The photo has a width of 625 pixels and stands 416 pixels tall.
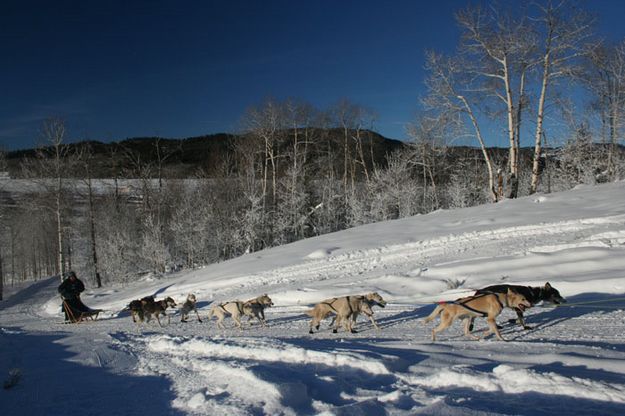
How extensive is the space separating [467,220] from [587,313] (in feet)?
32.4

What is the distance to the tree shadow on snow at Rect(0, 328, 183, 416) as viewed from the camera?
3.82 m

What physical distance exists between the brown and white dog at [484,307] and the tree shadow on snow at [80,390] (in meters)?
3.93

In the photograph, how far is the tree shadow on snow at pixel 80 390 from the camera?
3.82 meters

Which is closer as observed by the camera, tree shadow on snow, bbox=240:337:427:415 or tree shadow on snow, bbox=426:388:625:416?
tree shadow on snow, bbox=426:388:625:416

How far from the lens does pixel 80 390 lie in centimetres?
441

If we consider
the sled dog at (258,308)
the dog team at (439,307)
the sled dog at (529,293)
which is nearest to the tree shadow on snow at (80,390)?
the dog team at (439,307)

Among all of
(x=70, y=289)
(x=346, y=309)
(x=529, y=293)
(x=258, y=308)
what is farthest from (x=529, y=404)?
(x=70, y=289)

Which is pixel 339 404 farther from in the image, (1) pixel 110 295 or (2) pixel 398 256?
(1) pixel 110 295

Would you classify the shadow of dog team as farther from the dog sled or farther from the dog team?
the dog sled

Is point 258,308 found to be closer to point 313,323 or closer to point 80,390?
point 313,323

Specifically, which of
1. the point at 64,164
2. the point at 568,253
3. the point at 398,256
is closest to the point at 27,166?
the point at 64,164

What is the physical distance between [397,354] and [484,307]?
1776 millimetres

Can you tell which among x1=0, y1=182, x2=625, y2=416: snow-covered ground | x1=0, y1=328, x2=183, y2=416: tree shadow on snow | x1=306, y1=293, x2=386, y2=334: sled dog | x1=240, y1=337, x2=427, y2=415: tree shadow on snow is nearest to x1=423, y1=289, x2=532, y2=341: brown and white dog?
x1=0, y1=182, x2=625, y2=416: snow-covered ground

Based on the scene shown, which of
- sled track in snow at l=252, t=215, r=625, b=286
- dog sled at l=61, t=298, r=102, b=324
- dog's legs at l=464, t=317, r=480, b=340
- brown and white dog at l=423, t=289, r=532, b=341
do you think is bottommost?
dog sled at l=61, t=298, r=102, b=324
